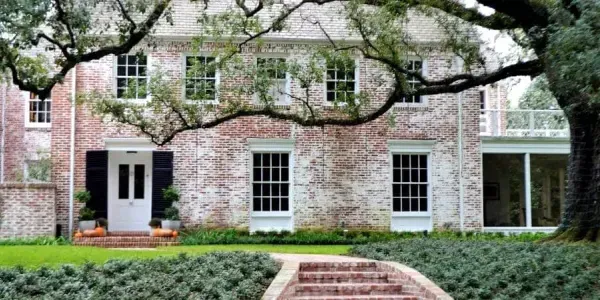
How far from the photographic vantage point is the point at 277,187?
66.6 feet

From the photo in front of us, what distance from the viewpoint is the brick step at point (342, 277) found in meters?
10.5

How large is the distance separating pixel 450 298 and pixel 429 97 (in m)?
12.7

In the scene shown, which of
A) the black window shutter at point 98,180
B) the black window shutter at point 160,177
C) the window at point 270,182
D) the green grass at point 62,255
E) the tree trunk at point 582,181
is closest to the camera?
the green grass at point 62,255

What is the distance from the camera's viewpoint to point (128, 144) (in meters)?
19.7

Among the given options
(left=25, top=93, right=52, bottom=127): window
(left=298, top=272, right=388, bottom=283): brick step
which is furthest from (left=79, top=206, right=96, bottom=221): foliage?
(left=298, top=272, right=388, bottom=283): brick step

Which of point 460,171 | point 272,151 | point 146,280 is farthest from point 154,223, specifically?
point 146,280

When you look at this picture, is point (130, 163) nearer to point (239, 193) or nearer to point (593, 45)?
point (239, 193)

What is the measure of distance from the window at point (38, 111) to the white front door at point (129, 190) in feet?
7.65

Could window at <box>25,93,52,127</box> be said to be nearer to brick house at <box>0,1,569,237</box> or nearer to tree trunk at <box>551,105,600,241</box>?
brick house at <box>0,1,569,237</box>

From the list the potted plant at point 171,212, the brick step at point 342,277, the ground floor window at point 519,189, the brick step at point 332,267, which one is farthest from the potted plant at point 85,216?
the ground floor window at point 519,189

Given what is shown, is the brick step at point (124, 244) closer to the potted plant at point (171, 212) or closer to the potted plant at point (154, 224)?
the potted plant at point (154, 224)

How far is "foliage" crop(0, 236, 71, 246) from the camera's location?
1723 centimetres

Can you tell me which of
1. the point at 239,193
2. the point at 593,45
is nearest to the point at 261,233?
the point at 239,193

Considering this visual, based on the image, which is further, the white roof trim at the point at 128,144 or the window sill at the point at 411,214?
the window sill at the point at 411,214
